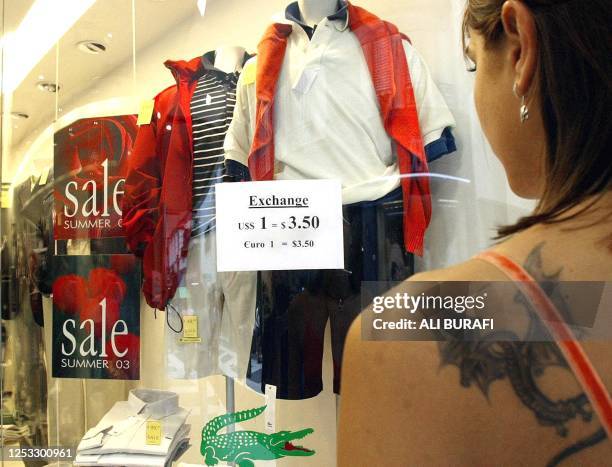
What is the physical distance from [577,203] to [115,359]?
3.01 feet

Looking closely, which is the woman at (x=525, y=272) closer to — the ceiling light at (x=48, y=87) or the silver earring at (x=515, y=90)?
the silver earring at (x=515, y=90)

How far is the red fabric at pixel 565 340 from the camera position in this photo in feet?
2.79

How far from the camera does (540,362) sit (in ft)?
2.86

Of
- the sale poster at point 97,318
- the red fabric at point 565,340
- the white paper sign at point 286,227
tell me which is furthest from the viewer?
the sale poster at point 97,318

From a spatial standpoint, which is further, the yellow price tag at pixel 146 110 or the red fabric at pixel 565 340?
the yellow price tag at pixel 146 110

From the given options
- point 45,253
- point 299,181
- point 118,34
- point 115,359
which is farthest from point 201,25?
point 115,359

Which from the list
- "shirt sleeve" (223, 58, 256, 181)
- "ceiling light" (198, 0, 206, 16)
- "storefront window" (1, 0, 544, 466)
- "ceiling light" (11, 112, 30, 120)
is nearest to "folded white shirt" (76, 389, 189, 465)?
"storefront window" (1, 0, 544, 466)

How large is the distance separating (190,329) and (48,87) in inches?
23.3

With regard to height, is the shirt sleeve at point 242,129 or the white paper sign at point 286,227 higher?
the shirt sleeve at point 242,129

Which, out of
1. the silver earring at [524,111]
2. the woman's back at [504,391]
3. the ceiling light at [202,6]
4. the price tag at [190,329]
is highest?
the ceiling light at [202,6]

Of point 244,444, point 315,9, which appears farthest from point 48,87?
point 244,444

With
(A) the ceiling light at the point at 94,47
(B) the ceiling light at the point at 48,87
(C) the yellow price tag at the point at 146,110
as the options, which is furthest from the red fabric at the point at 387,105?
(B) the ceiling light at the point at 48,87

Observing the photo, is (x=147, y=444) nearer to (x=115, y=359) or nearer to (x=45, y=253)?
(x=115, y=359)

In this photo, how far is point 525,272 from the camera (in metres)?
0.90
